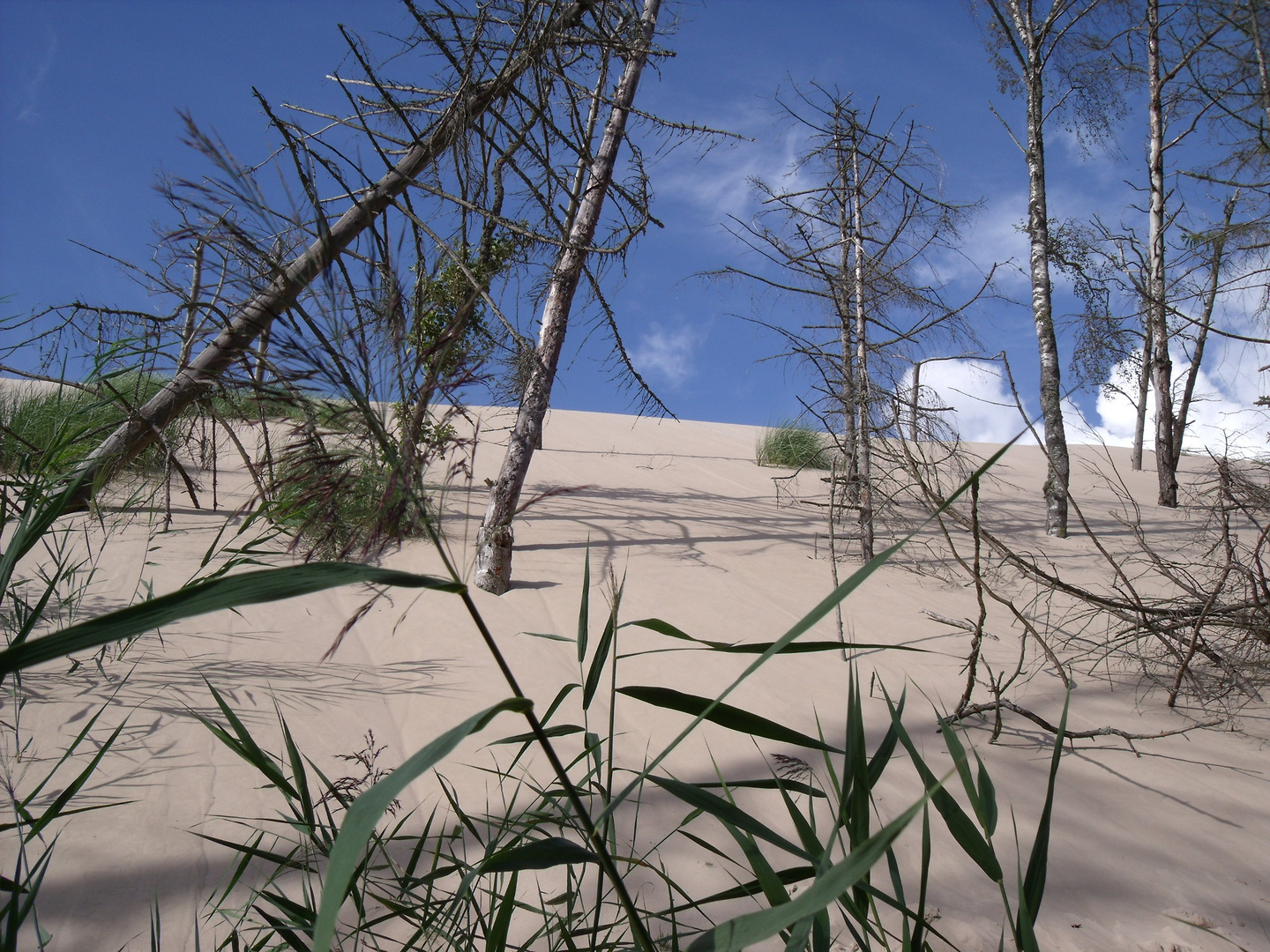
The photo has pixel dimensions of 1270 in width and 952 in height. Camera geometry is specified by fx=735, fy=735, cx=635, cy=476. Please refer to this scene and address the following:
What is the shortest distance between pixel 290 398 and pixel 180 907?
5.10 feet

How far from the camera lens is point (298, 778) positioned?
1.37 meters

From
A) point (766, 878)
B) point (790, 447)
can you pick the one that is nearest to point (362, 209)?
point (766, 878)

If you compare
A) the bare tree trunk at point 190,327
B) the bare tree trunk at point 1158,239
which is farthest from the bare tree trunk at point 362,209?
the bare tree trunk at point 1158,239

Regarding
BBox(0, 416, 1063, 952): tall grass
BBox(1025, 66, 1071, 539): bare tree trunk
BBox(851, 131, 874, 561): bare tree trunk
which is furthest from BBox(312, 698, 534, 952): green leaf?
BBox(1025, 66, 1071, 539): bare tree trunk

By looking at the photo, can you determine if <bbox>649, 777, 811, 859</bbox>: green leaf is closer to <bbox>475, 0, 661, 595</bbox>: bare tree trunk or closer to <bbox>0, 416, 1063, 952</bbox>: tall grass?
<bbox>0, 416, 1063, 952</bbox>: tall grass

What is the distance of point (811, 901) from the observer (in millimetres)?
621

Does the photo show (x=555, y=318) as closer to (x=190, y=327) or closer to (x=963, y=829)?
(x=190, y=327)

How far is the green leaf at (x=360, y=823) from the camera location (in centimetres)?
55

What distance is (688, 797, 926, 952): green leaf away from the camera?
1.87 feet

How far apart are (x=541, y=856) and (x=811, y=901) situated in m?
0.38

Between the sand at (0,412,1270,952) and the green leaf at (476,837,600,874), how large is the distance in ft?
1.44

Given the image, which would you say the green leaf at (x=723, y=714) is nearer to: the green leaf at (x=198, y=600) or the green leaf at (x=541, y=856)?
the green leaf at (x=541, y=856)

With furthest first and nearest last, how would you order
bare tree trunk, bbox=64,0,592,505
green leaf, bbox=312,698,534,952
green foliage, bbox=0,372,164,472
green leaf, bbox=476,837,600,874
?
green foliage, bbox=0,372,164,472 → bare tree trunk, bbox=64,0,592,505 → green leaf, bbox=476,837,600,874 → green leaf, bbox=312,698,534,952

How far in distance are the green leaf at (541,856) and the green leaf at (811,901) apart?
0.17m
